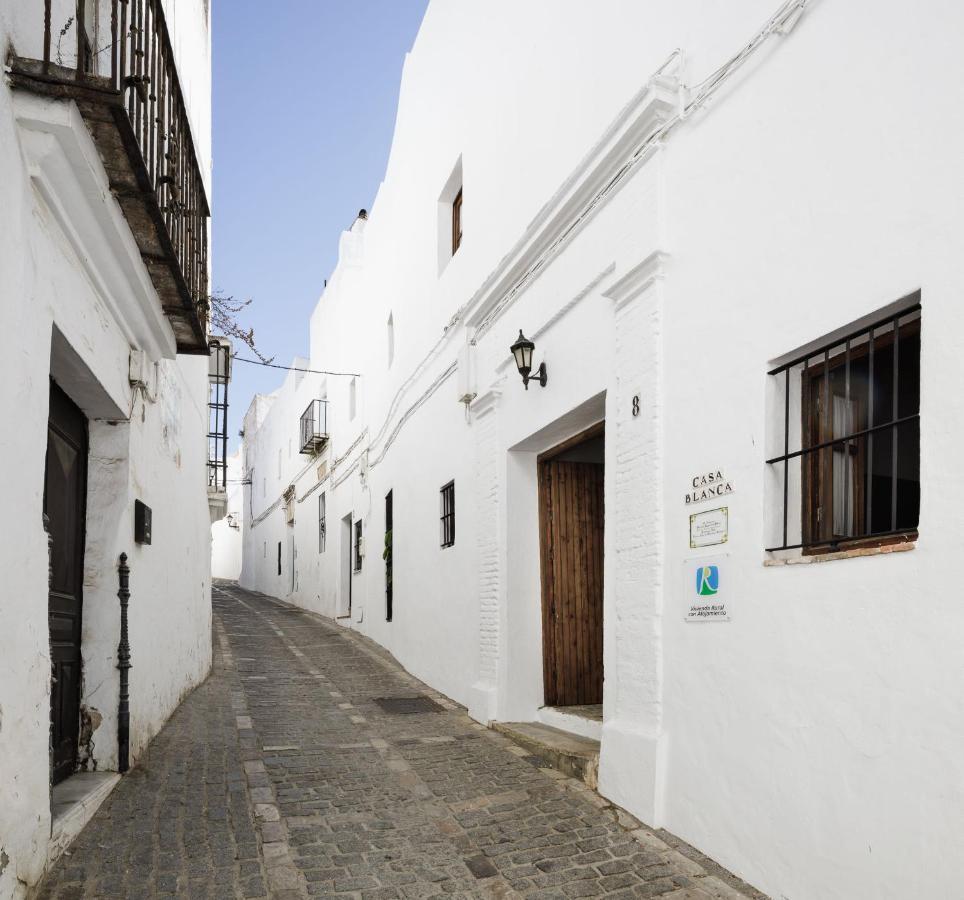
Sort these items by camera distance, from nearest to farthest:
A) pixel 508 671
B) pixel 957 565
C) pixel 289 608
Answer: pixel 957 565 → pixel 508 671 → pixel 289 608

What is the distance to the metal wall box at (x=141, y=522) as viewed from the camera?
6.07 metres

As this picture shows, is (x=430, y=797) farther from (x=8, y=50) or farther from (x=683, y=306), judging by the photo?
(x=8, y=50)

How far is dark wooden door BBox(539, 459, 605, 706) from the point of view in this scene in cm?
729

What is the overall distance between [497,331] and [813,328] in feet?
14.3

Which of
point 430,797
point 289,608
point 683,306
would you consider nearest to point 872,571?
point 683,306

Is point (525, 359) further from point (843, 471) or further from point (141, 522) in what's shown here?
point (843, 471)

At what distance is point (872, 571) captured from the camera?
3363mm

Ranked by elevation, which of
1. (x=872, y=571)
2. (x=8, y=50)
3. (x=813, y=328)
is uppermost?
(x=8, y=50)

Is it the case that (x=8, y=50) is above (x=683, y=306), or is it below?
above

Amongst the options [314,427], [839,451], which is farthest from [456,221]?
[314,427]

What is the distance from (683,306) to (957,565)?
2.26 meters


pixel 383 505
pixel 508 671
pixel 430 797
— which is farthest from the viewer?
pixel 383 505

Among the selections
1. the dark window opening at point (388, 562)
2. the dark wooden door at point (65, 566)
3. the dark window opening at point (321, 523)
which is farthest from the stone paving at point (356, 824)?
the dark window opening at point (321, 523)

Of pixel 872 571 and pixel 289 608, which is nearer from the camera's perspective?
pixel 872 571
